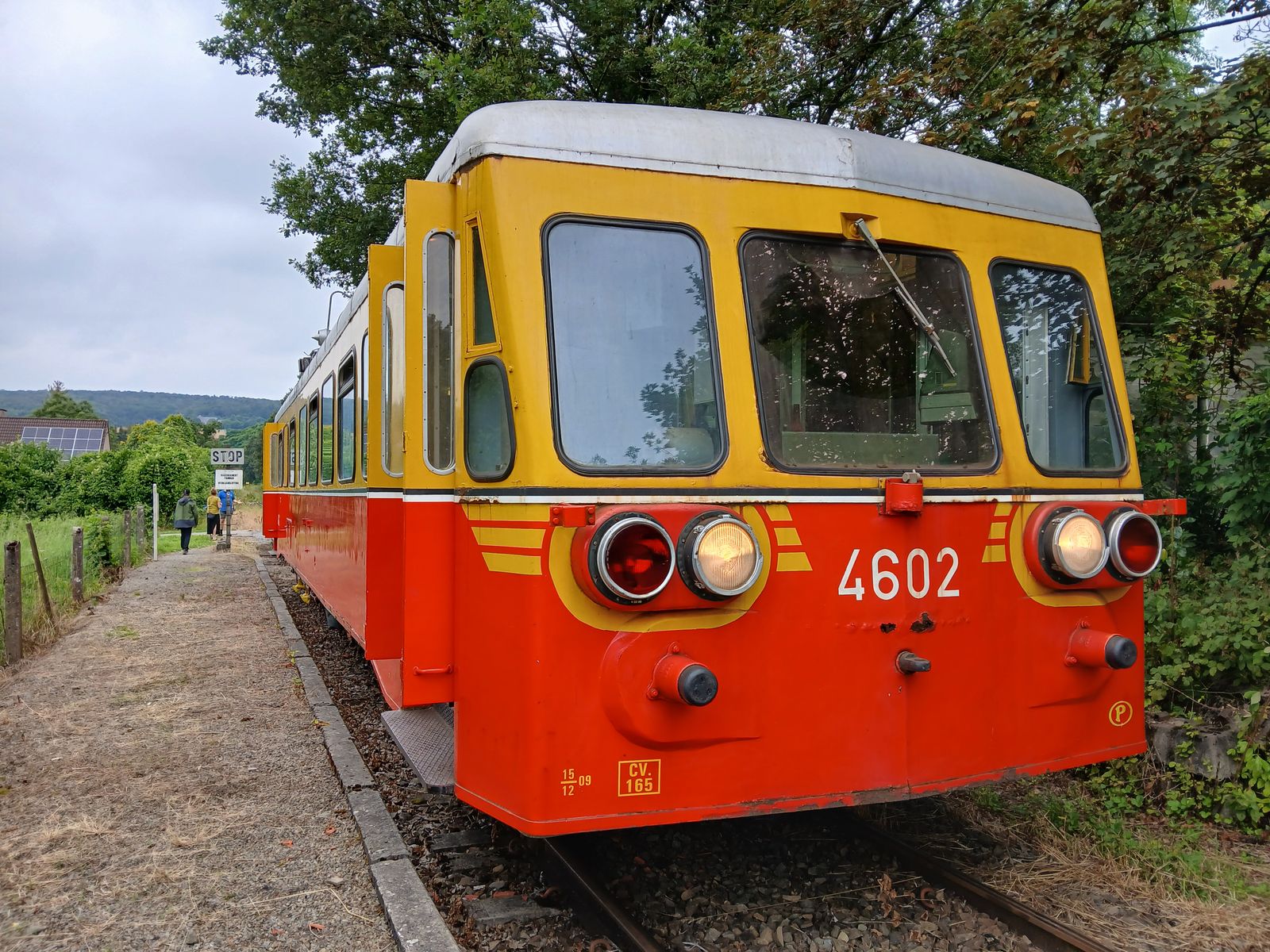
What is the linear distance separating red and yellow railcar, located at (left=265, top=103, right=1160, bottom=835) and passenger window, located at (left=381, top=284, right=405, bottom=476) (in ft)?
2.28

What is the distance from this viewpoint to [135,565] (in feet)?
63.2

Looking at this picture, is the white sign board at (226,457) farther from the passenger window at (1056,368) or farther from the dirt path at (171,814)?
the passenger window at (1056,368)

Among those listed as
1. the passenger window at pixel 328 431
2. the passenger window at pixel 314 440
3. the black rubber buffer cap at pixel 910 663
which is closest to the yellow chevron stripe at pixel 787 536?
the black rubber buffer cap at pixel 910 663

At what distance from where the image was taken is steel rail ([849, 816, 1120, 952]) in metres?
3.30

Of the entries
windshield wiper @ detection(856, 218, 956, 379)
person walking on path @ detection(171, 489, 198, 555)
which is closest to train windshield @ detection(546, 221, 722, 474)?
windshield wiper @ detection(856, 218, 956, 379)

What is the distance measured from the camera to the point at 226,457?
24.4 m

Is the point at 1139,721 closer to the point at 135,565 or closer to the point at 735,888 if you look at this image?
the point at 735,888

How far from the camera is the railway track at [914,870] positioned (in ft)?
10.8

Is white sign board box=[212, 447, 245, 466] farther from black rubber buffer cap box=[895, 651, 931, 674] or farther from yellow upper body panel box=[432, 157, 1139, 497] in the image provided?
black rubber buffer cap box=[895, 651, 931, 674]

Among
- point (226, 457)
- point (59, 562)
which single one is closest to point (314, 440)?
point (59, 562)

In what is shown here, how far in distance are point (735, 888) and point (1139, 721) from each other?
1819mm

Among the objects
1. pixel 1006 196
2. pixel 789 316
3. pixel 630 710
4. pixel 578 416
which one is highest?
pixel 1006 196

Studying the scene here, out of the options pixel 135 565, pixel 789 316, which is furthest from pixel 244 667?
pixel 135 565

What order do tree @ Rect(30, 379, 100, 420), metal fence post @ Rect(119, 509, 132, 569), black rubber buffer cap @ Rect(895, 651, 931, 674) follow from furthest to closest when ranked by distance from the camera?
tree @ Rect(30, 379, 100, 420) < metal fence post @ Rect(119, 509, 132, 569) < black rubber buffer cap @ Rect(895, 651, 931, 674)
